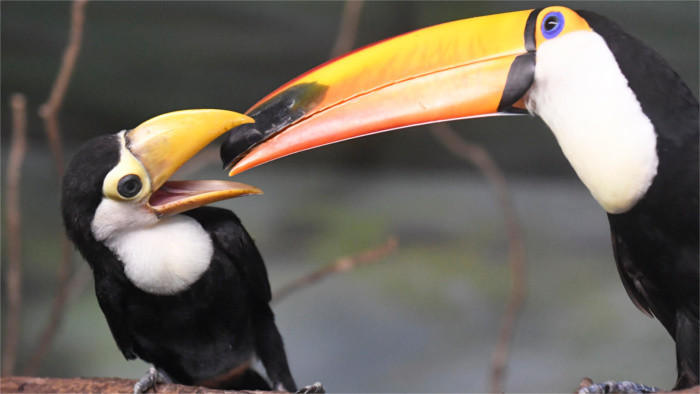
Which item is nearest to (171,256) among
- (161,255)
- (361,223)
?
(161,255)

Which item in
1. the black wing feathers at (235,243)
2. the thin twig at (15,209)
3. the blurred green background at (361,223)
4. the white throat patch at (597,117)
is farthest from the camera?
the blurred green background at (361,223)

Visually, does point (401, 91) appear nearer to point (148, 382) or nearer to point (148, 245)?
point (148, 245)

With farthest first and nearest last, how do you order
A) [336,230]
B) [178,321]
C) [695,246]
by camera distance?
1. [336,230]
2. [178,321]
3. [695,246]

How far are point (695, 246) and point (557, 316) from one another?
6.24 ft

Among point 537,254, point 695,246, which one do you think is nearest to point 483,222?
point 537,254

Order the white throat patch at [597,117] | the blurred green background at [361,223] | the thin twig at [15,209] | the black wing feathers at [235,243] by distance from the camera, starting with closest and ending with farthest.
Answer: the white throat patch at [597,117]
the black wing feathers at [235,243]
the thin twig at [15,209]
the blurred green background at [361,223]

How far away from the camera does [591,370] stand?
284cm

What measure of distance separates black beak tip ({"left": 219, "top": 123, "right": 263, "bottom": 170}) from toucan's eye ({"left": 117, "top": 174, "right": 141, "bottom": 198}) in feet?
0.50

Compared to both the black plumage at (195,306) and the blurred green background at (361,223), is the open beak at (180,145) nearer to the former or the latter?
the black plumage at (195,306)

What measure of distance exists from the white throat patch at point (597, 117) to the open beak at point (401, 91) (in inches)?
1.6

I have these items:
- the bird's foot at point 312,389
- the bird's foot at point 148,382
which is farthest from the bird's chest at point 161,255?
the bird's foot at point 312,389

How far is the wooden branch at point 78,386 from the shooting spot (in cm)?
119

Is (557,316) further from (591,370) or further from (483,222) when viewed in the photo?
(483,222)

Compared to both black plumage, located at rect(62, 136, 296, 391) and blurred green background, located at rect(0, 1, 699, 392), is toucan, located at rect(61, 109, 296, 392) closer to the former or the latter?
→ black plumage, located at rect(62, 136, 296, 391)
